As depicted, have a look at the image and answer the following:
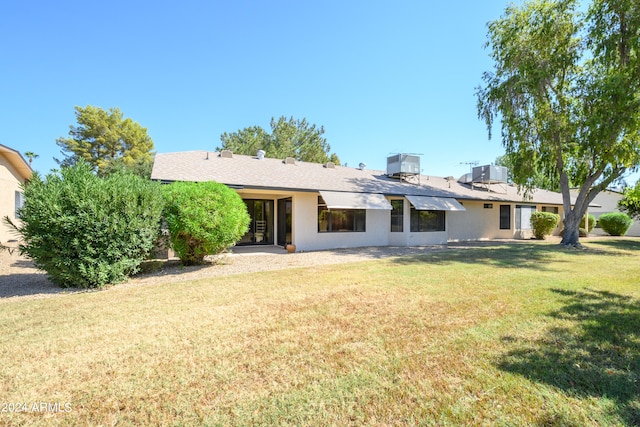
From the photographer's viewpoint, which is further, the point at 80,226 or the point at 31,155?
the point at 31,155

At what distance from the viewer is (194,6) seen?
12797 millimetres

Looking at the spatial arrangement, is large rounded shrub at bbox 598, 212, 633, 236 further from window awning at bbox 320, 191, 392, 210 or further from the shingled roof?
window awning at bbox 320, 191, 392, 210

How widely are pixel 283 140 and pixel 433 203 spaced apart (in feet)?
81.3

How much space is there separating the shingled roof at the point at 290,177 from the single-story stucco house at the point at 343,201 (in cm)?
5

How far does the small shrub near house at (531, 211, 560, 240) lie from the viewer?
79.7ft

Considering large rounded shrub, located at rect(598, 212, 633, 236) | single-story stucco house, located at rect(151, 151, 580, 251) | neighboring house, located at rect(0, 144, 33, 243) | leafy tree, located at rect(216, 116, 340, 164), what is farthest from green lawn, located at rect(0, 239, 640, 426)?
leafy tree, located at rect(216, 116, 340, 164)

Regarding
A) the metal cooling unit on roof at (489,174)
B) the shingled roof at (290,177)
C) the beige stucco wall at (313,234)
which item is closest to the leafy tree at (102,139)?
the shingled roof at (290,177)

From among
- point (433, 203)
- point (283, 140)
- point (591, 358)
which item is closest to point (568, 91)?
point (433, 203)

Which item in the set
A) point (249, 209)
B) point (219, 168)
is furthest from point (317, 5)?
point (249, 209)

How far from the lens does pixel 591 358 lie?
13.5 feet

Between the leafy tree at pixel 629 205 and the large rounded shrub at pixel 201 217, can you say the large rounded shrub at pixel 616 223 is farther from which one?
the large rounded shrub at pixel 201 217

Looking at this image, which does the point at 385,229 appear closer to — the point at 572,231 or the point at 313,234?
the point at 313,234

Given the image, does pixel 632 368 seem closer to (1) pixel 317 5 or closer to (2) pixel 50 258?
(2) pixel 50 258

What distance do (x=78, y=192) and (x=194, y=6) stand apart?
32.3 ft
